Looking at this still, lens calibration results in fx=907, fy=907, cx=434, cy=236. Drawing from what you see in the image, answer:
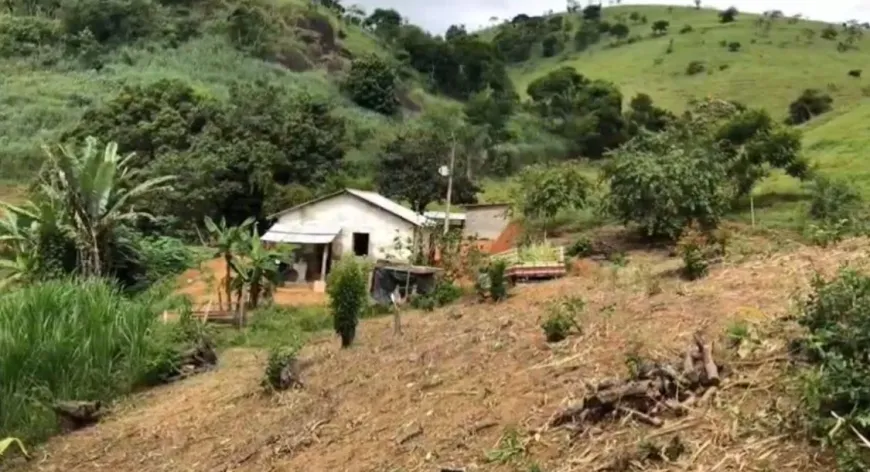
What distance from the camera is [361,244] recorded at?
24.4 m

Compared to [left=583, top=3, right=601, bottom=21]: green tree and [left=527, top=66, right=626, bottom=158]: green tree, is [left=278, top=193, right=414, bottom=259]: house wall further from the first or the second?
[left=583, top=3, right=601, bottom=21]: green tree

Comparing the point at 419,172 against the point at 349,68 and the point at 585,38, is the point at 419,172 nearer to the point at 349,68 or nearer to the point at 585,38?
the point at 349,68

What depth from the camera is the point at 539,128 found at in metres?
44.5

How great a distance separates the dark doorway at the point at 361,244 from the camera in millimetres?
24219

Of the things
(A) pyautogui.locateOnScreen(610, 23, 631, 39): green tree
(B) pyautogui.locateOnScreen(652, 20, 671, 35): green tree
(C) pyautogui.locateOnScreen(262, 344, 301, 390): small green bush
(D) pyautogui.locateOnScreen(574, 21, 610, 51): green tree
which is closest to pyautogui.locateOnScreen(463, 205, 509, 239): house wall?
(C) pyautogui.locateOnScreen(262, 344, 301, 390): small green bush

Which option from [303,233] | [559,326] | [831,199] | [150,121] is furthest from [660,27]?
[559,326]

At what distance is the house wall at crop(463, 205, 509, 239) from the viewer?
26.8 metres

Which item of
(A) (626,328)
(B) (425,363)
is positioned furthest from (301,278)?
(A) (626,328)

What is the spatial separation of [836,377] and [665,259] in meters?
12.8

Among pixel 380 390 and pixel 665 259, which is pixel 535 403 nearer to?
pixel 380 390

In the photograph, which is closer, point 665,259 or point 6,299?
point 6,299

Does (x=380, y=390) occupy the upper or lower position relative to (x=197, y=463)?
upper

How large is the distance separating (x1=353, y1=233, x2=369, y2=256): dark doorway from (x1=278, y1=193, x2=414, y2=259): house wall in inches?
5.1

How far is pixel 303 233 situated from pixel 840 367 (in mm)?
20388
